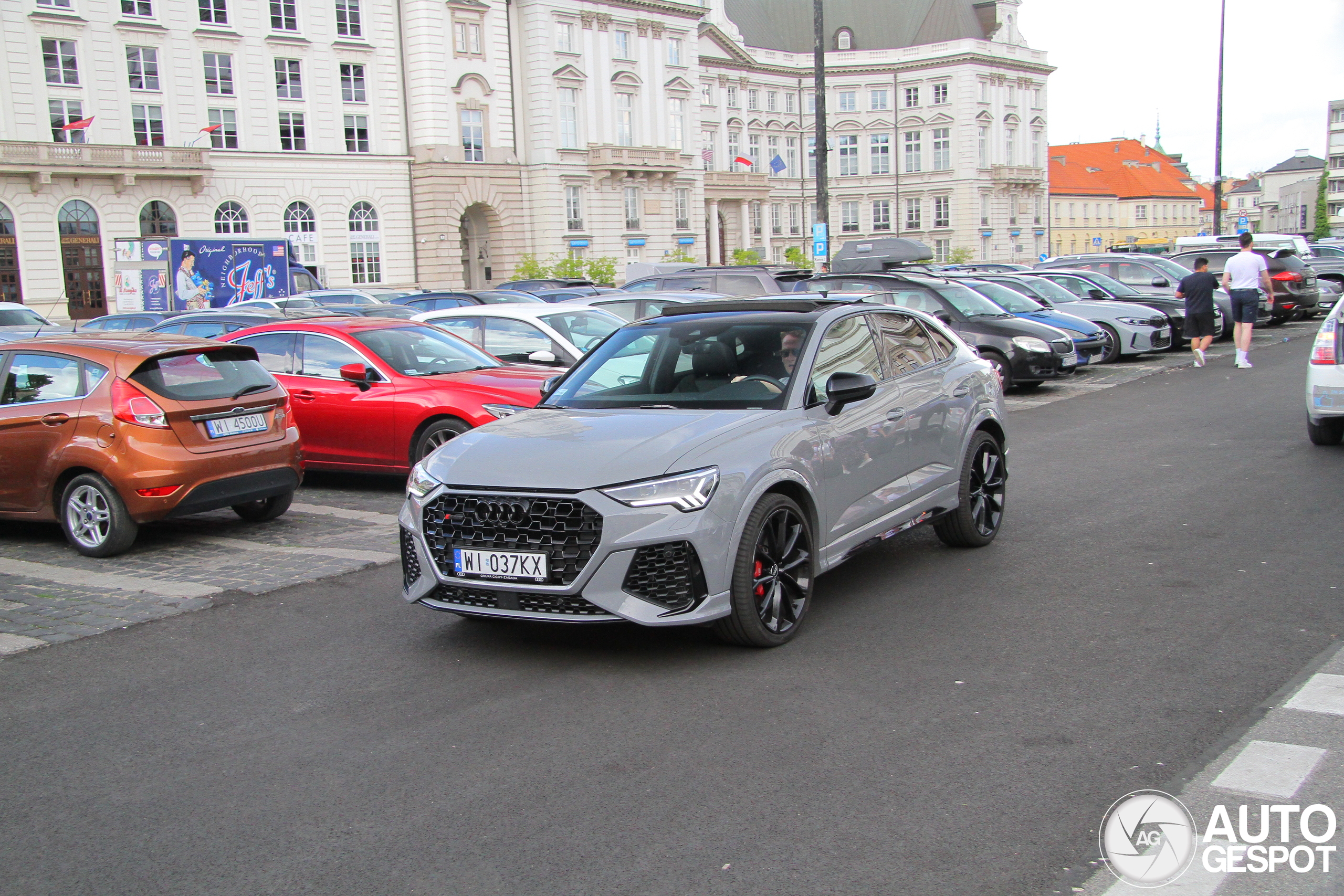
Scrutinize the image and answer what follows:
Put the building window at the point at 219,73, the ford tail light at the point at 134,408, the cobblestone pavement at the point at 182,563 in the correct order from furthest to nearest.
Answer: the building window at the point at 219,73, the ford tail light at the point at 134,408, the cobblestone pavement at the point at 182,563

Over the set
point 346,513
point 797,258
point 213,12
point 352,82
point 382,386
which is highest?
point 213,12

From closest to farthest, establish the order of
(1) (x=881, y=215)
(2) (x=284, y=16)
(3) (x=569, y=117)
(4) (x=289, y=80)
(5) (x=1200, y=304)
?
(5) (x=1200, y=304)
(2) (x=284, y=16)
(4) (x=289, y=80)
(3) (x=569, y=117)
(1) (x=881, y=215)

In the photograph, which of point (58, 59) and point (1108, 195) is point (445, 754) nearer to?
point (58, 59)

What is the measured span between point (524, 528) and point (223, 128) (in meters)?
52.8

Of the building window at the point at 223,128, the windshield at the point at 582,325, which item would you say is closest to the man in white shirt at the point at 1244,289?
the windshield at the point at 582,325

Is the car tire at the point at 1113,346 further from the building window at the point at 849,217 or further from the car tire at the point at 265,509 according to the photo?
the building window at the point at 849,217

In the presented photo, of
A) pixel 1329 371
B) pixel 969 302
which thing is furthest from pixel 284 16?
pixel 1329 371

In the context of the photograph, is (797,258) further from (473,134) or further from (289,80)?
(289,80)

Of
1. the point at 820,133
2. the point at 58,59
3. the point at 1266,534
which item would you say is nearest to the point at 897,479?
the point at 1266,534

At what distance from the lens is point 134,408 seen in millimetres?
8398

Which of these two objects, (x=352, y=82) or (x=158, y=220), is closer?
(x=158, y=220)

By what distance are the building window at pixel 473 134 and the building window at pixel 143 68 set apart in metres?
14.8

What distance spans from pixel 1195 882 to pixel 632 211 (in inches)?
2622

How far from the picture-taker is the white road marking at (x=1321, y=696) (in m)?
4.71
